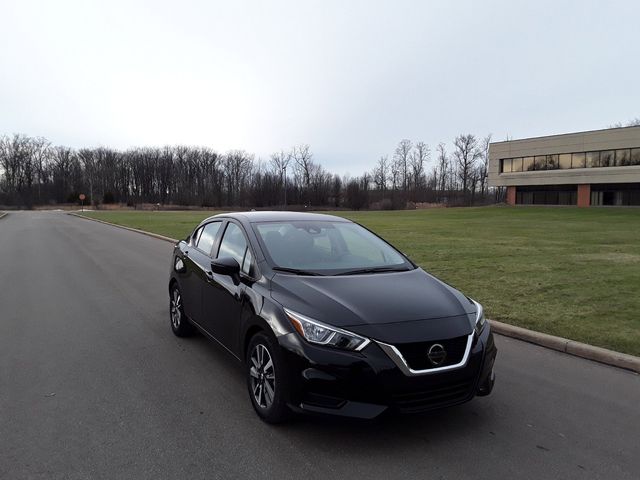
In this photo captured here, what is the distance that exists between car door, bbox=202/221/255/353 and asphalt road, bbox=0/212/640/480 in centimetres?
47

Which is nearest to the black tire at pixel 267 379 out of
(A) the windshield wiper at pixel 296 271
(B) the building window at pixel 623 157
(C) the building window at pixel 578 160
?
(A) the windshield wiper at pixel 296 271

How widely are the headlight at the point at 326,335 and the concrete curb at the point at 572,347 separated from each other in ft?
11.4

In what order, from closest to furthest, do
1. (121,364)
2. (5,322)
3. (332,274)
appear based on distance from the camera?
(332,274)
(121,364)
(5,322)

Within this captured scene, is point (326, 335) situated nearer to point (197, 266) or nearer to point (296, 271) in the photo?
point (296, 271)

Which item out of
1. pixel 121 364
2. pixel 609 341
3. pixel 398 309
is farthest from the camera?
pixel 609 341

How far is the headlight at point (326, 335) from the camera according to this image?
3.21 m

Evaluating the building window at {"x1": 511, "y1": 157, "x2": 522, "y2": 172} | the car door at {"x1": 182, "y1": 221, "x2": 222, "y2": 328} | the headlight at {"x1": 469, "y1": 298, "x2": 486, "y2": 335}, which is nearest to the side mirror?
the car door at {"x1": 182, "y1": 221, "x2": 222, "y2": 328}

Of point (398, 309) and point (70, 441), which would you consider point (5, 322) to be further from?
point (398, 309)

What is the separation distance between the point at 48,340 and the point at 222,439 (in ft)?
11.7

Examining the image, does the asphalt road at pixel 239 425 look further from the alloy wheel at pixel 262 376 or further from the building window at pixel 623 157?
the building window at pixel 623 157

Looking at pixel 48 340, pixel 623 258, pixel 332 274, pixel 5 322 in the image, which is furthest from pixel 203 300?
pixel 623 258

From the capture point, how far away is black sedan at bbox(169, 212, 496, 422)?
3186mm

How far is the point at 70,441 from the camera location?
3.39m

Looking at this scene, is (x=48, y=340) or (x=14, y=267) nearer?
(x=48, y=340)
